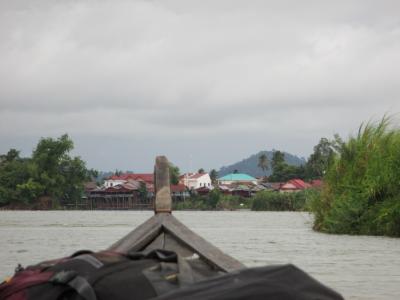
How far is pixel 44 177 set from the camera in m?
100

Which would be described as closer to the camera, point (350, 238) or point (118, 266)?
point (118, 266)

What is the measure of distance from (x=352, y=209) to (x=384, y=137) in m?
1.63

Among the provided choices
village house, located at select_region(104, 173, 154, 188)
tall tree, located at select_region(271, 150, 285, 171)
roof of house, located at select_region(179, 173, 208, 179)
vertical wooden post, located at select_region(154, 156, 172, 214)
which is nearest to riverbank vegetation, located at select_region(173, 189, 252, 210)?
tall tree, located at select_region(271, 150, 285, 171)

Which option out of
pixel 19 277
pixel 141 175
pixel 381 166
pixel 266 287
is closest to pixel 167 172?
pixel 19 277

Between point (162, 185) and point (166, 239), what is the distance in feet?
1.45

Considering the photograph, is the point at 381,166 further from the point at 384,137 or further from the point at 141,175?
the point at 141,175

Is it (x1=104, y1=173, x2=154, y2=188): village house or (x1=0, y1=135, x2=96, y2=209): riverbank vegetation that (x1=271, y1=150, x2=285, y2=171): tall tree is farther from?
(x1=0, y1=135, x2=96, y2=209): riverbank vegetation

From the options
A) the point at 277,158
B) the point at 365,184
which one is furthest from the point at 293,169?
the point at 365,184

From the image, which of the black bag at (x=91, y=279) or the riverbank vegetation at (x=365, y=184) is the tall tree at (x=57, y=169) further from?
the black bag at (x=91, y=279)

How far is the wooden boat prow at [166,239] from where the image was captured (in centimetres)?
401

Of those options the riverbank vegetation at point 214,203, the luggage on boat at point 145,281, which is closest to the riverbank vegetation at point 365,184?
the luggage on boat at point 145,281

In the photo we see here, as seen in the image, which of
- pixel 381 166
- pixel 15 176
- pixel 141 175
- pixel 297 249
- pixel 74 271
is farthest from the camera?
pixel 141 175

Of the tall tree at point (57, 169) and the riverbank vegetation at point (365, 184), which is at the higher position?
the tall tree at point (57, 169)

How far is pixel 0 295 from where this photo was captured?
2.83 m
